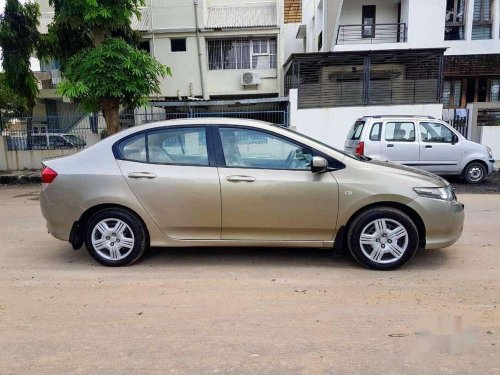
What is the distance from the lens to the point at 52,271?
4.51 meters

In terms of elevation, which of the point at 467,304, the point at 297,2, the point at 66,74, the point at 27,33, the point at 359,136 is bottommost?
the point at 467,304

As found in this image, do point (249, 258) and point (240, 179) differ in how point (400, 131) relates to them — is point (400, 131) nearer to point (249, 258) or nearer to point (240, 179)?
point (249, 258)

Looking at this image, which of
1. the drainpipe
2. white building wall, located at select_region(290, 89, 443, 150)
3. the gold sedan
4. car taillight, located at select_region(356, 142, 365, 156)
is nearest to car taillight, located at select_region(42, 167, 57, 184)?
the gold sedan

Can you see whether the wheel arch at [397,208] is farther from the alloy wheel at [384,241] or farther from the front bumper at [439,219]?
the alloy wheel at [384,241]

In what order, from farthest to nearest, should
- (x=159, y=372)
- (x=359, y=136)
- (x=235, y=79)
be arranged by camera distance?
(x=235, y=79) < (x=359, y=136) < (x=159, y=372)

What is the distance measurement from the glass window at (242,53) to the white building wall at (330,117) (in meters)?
5.87

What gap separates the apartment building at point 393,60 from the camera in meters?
15.2

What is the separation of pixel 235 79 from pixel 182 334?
1825 cm

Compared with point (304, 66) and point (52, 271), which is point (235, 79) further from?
point (52, 271)

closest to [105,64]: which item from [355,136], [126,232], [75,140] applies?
[75,140]

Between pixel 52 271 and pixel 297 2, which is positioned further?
pixel 297 2

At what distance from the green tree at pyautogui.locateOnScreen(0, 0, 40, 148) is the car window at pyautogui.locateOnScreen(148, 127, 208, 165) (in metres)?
11.3

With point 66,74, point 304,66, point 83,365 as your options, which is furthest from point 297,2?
point 83,365

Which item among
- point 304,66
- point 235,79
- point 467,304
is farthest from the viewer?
point 235,79
